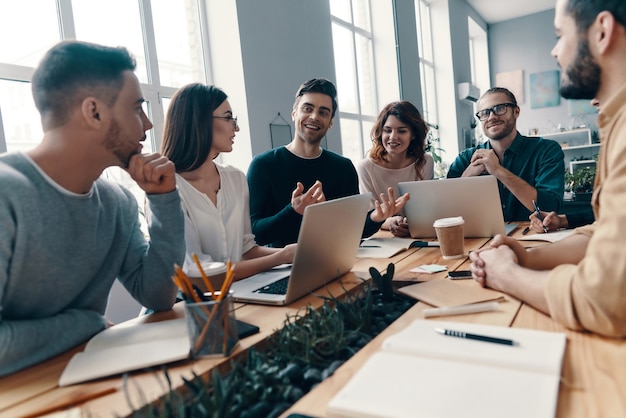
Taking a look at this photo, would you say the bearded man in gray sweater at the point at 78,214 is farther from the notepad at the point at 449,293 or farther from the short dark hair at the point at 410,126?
the short dark hair at the point at 410,126

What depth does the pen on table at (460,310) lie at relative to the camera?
0.94 metres

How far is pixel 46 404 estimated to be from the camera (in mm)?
704

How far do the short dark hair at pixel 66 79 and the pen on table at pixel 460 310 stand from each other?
922 millimetres

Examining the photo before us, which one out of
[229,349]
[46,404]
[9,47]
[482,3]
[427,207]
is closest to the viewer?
[46,404]

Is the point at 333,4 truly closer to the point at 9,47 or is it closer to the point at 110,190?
the point at 9,47

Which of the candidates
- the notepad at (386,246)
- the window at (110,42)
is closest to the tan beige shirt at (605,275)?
the notepad at (386,246)

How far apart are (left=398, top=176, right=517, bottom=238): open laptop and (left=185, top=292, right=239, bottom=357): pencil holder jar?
1208 mm

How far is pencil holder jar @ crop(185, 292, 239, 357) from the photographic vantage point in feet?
2.70

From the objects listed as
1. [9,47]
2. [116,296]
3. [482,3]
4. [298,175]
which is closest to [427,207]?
[298,175]

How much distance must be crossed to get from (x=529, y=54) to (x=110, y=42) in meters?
7.89

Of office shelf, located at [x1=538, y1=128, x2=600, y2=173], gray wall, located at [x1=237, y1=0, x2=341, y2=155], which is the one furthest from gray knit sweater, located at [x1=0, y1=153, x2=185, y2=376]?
office shelf, located at [x1=538, y1=128, x2=600, y2=173]

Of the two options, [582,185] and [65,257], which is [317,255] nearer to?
[65,257]

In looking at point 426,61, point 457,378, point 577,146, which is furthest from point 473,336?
point 577,146

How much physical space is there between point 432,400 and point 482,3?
8521mm
